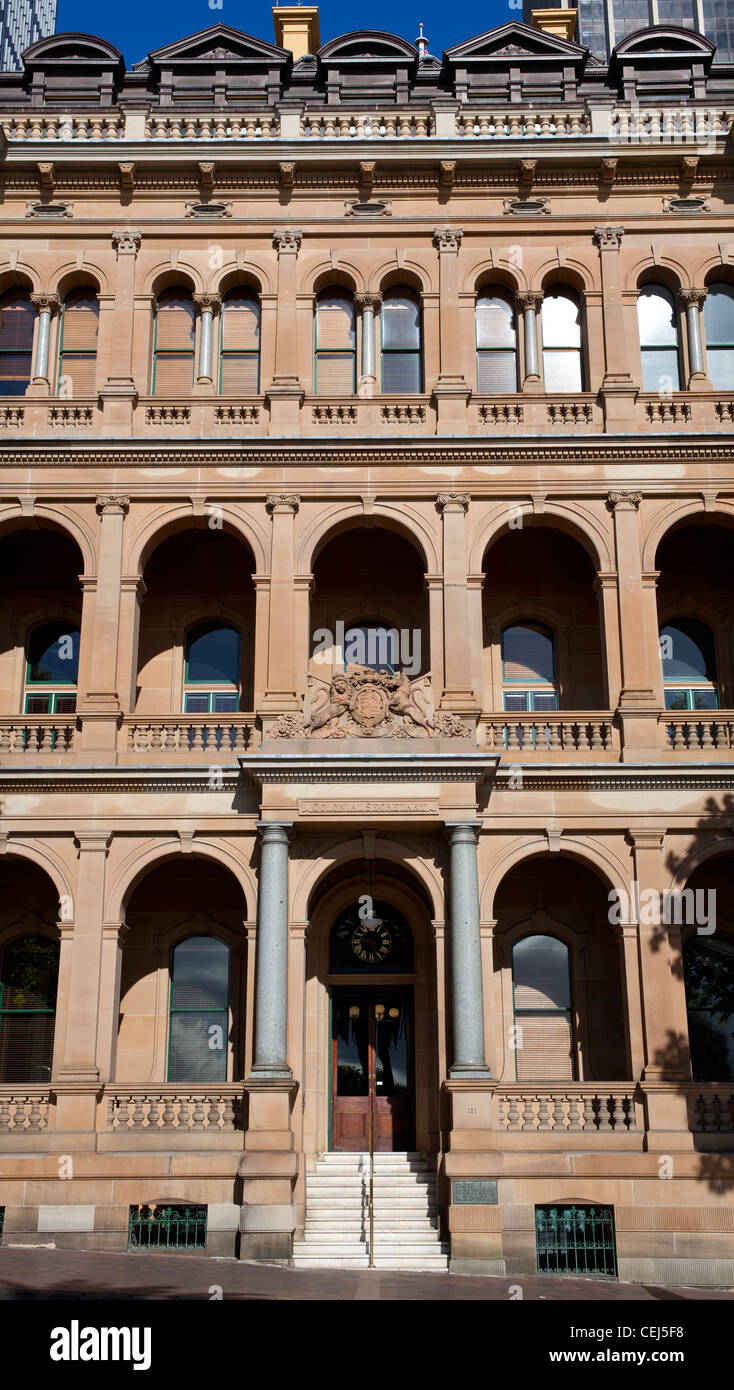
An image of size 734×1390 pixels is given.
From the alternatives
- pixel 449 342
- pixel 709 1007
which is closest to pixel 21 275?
pixel 449 342

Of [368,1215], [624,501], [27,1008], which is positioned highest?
[624,501]

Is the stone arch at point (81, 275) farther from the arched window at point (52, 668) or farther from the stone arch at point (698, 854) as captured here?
the stone arch at point (698, 854)

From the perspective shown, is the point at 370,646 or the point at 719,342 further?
the point at 719,342

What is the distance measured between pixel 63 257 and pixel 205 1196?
16374 millimetres

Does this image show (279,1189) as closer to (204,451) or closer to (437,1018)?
(437,1018)

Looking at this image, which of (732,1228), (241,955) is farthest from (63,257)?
(732,1228)

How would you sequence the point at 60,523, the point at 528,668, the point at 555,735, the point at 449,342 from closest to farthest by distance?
the point at 555,735
the point at 60,523
the point at 449,342
the point at 528,668

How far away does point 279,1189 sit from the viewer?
64.8 ft

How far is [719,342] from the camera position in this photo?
84.1ft

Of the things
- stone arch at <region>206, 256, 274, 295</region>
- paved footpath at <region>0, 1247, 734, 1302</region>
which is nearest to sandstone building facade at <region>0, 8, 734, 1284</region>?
stone arch at <region>206, 256, 274, 295</region>

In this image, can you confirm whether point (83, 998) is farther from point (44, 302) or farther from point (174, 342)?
point (44, 302)

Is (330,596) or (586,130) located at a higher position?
(586,130)

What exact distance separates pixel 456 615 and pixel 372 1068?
297 inches

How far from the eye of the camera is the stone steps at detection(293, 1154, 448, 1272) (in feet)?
63.7
